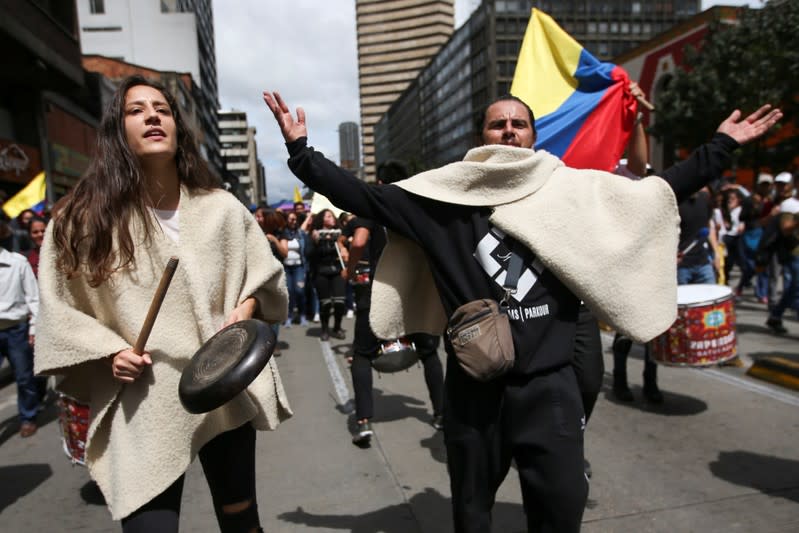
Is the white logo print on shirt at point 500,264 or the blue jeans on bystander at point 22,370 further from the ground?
the white logo print on shirt at point 500,264

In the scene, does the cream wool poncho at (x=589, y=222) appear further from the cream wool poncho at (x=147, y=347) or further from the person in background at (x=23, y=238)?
the person in background at (x=23, y=238)

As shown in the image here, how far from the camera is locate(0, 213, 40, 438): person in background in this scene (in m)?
4.70

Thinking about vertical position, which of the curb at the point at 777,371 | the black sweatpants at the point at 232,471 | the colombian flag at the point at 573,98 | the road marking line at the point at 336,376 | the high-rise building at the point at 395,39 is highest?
the high-rise building at the point at 395,39

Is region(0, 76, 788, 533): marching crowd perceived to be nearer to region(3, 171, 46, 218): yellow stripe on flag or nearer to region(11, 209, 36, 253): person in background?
region(11, 209, 36, 253): person in background

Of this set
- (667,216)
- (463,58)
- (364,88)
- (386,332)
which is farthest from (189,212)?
(364,88)

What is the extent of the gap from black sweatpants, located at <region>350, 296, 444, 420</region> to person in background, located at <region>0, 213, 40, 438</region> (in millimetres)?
2768

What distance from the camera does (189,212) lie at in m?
1.98

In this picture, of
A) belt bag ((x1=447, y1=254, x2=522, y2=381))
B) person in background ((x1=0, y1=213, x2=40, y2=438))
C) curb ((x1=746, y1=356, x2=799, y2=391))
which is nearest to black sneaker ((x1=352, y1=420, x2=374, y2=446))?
belt bag ((x1=447, y1=254, x2=522, y2=381))

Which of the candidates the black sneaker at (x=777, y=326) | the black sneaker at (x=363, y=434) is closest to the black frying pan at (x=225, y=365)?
the black sneaker at (x=363, y=434)

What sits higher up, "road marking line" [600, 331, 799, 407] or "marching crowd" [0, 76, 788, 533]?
"marching crowd" [0, 76, 788, 533]

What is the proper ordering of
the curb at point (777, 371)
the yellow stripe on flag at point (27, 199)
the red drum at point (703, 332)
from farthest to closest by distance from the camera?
the yellow stripe on flag at point (27, 199) < the curb at point (777, 371) < the red drum at point (703, 332)

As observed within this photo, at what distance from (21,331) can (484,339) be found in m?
4.81

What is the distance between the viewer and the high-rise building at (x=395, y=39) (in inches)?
5369

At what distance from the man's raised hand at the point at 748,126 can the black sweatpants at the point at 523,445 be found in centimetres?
100
